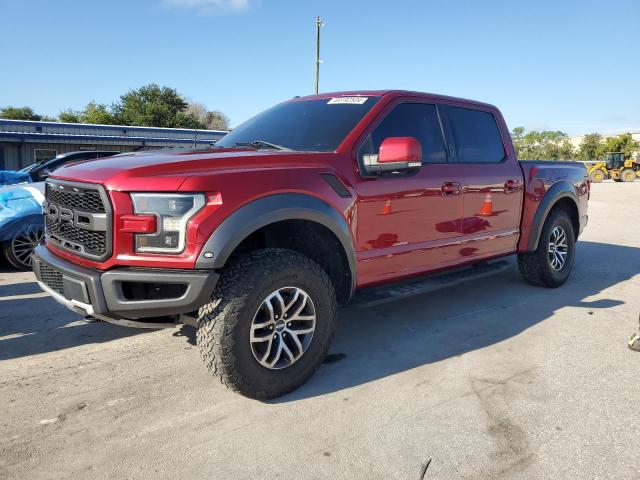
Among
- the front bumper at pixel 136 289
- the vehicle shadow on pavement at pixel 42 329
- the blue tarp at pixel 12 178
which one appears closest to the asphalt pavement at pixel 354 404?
the vehicle shadow on pavement at pixel 42 329

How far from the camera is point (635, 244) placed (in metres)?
8.72

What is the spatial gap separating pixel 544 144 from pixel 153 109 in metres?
72.1

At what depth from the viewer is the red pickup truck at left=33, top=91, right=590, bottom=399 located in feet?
8.08

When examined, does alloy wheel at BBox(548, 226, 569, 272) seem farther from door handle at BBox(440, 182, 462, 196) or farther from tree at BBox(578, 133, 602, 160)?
tree at BBox(578, 133, 602, 160)

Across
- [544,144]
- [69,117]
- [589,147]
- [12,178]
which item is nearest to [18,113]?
[69,117]

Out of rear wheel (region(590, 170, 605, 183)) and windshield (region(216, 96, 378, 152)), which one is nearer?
windshield (region(216, 96, 378, 152))

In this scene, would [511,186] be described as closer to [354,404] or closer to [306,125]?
[306,125]

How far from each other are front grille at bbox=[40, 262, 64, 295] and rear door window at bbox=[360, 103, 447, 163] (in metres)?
2.10

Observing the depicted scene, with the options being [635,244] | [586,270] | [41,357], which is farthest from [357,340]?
[635,244]

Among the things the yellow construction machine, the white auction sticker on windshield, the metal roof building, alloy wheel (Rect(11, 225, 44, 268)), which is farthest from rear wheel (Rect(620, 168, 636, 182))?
alloy wheel (Rect(11, 225, 44, 268))

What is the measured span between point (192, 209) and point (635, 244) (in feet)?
29.4

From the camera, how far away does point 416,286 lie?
13.1 ft

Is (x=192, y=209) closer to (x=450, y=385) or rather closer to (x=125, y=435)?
(x=125, y=435)

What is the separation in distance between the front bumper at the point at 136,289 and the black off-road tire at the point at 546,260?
12.7ft
